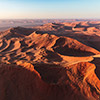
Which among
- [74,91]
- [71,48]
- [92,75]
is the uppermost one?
[92,75]

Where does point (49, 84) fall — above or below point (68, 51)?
above

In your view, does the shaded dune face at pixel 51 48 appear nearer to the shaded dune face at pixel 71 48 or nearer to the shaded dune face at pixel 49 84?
the shaded dune face at pixel 71 48

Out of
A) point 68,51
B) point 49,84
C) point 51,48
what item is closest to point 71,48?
point 68,51

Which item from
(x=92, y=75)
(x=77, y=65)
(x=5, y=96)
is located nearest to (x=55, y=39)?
(x=77, y=65)

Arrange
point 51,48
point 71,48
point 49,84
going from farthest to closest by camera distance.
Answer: point 71,48 → point 51,48 → point 49,84

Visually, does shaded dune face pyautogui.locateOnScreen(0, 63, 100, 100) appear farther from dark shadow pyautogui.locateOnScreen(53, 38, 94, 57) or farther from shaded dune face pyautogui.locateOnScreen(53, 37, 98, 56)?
shaded dune face pyautogui.locateOnScreen(53, 37, 98, 56)

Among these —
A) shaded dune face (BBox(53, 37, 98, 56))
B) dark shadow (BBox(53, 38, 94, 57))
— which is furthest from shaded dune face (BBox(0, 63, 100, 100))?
shaded dune face (BBox(53, 37, 98, 56))

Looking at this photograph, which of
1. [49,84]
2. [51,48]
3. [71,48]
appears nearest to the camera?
[49,84]

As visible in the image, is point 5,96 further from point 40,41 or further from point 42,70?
point 40,41

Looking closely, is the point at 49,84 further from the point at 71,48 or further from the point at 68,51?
the point at 71,48

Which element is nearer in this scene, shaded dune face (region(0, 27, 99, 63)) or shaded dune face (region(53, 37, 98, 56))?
shaded dune face (region(0, 27, 99, 63))

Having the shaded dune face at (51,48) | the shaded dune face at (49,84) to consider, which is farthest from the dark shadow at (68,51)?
the shaded dune face at (49,84)
